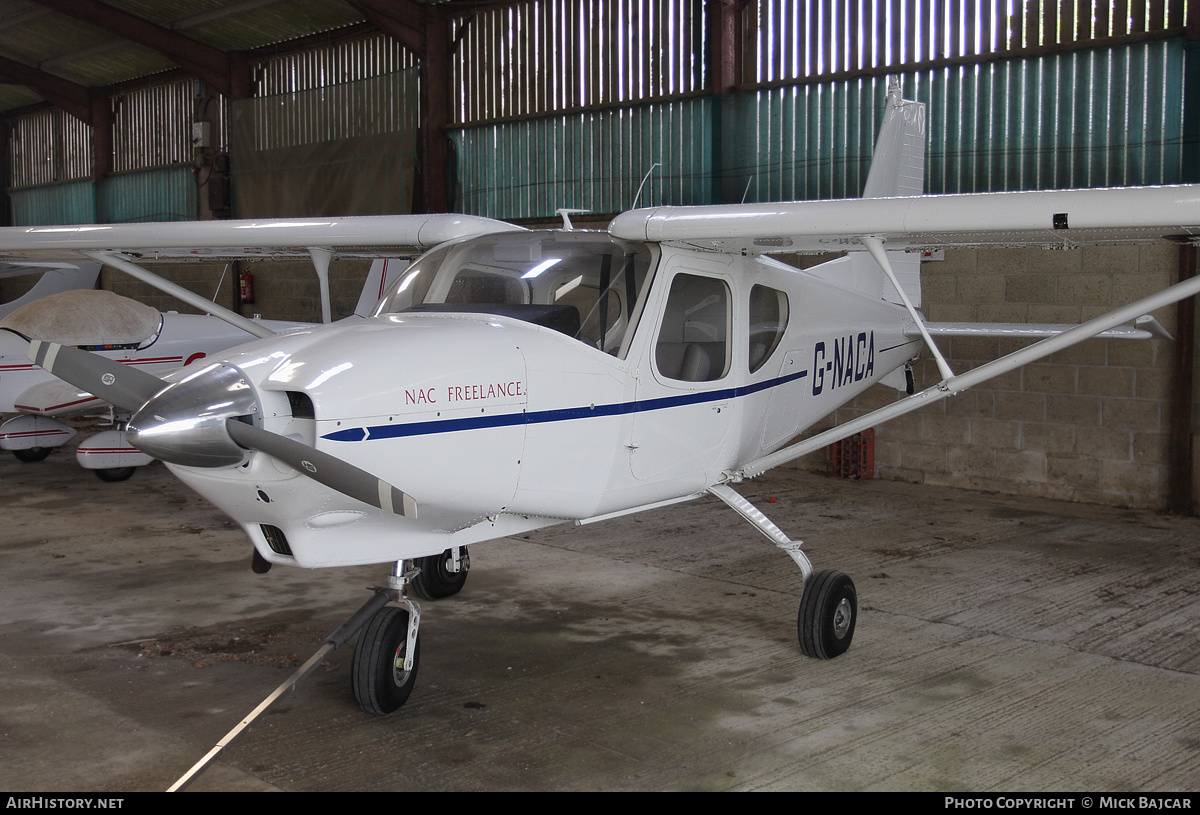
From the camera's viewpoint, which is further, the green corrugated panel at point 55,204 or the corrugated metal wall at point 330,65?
the green corrugated panel at point 55,204

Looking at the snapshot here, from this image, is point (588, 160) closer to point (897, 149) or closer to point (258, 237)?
point (897, 149)

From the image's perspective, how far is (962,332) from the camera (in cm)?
700

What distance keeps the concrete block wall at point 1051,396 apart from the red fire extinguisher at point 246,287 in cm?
1046

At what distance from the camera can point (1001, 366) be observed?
4.77m

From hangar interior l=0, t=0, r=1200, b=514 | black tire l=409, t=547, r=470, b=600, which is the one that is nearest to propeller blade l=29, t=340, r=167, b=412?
black tire l=409, t=547, r=470, b=600

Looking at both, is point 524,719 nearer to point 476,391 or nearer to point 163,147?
point 476,391

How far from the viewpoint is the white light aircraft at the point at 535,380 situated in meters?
3.39

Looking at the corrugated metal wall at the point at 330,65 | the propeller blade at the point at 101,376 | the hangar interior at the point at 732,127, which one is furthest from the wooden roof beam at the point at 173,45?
the propeller blade at the point at 101,376

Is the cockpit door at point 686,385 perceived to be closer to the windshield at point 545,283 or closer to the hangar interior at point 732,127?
the windshield at point 545,283

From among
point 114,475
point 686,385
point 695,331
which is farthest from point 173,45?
point 686,385

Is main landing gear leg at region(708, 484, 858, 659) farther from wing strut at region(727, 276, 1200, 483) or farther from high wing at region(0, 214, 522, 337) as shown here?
high wing at region(0, 214, 522, 337)

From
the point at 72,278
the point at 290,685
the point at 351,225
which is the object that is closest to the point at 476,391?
the point at 290,685

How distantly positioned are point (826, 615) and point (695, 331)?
1.46 m

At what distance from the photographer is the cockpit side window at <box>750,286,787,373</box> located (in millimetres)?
5225
